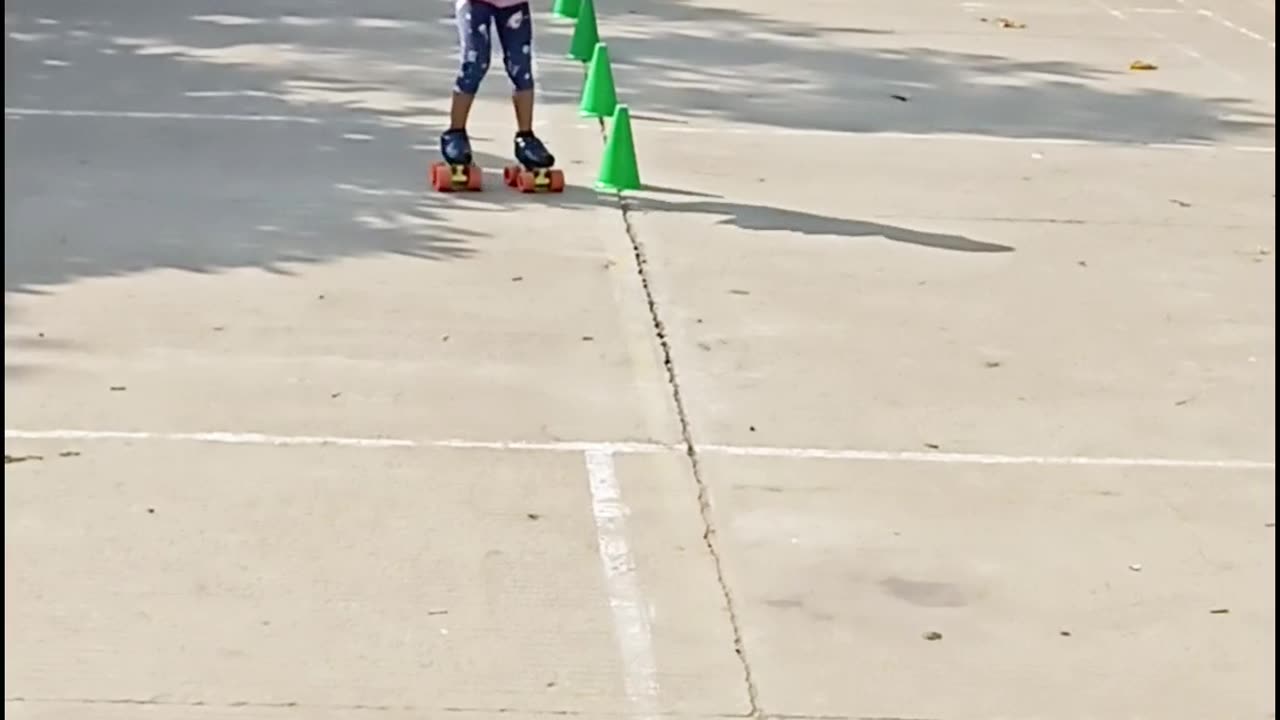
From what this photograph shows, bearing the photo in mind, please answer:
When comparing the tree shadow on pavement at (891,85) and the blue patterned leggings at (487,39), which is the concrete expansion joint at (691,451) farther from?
the tree shadow on pavement at (891,85)

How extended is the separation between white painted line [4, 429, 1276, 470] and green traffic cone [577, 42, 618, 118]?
5803mm

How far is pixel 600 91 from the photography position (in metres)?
12.7

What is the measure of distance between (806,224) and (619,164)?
941 mm

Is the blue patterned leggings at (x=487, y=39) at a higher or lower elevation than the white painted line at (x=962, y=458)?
higher

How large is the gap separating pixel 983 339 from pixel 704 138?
4.00 meters

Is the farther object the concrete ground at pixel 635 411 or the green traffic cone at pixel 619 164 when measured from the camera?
the green traffic cone at pixel 619 164

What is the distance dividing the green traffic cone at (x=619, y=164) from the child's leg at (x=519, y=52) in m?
0.38

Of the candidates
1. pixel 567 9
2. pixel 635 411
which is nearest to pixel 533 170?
pixel 635 411

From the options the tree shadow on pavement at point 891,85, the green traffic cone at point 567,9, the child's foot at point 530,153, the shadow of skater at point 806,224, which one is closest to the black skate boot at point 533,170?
the child's foot at point 530,153

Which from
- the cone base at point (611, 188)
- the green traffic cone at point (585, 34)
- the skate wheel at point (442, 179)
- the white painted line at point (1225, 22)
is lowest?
the white painted line at point (1225, 22)

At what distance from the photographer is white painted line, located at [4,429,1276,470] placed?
6.94 metres

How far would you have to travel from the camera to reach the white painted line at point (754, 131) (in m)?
12.0

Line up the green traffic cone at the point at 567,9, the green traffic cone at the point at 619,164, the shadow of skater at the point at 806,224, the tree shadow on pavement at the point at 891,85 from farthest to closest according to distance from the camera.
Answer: the green traffic cone at the point at 567,9, the tree shadow on pavement at the point at 891,85, the green traffic cone at the point at 619,164, the shadow of skater at the point at 806,224

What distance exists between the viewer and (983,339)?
8484 mm
